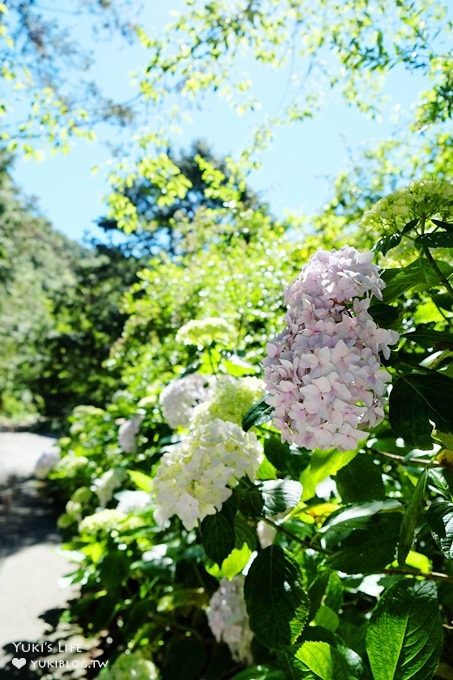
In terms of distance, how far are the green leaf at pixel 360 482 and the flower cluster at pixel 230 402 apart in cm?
26

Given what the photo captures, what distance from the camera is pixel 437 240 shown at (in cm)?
80

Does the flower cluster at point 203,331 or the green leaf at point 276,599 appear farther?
the flower cluster at point 203,331

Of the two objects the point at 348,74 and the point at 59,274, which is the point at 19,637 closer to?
the point at 348,74

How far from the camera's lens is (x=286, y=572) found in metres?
0.99

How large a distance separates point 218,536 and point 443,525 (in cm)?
38

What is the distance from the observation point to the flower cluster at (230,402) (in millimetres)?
1244

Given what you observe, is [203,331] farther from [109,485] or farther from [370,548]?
[109,485]

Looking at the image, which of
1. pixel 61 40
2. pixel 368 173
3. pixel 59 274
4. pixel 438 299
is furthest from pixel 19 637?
pixel 59 274

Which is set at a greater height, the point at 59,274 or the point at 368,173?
the point at 59,274

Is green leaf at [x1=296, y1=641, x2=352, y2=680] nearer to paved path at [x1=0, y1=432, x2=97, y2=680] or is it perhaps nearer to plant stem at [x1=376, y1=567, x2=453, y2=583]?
plant stem at [x1=376, y1=567, x2=453, y2=583]

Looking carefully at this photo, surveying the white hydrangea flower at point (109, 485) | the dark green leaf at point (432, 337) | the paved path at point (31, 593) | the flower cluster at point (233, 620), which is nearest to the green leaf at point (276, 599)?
the dark green leaf at point (432, 337)

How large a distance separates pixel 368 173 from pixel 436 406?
2961 mm

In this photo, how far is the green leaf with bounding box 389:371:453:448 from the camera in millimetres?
714

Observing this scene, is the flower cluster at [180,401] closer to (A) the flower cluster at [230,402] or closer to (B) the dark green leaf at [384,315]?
(A) the flower cluster at [230,402]
